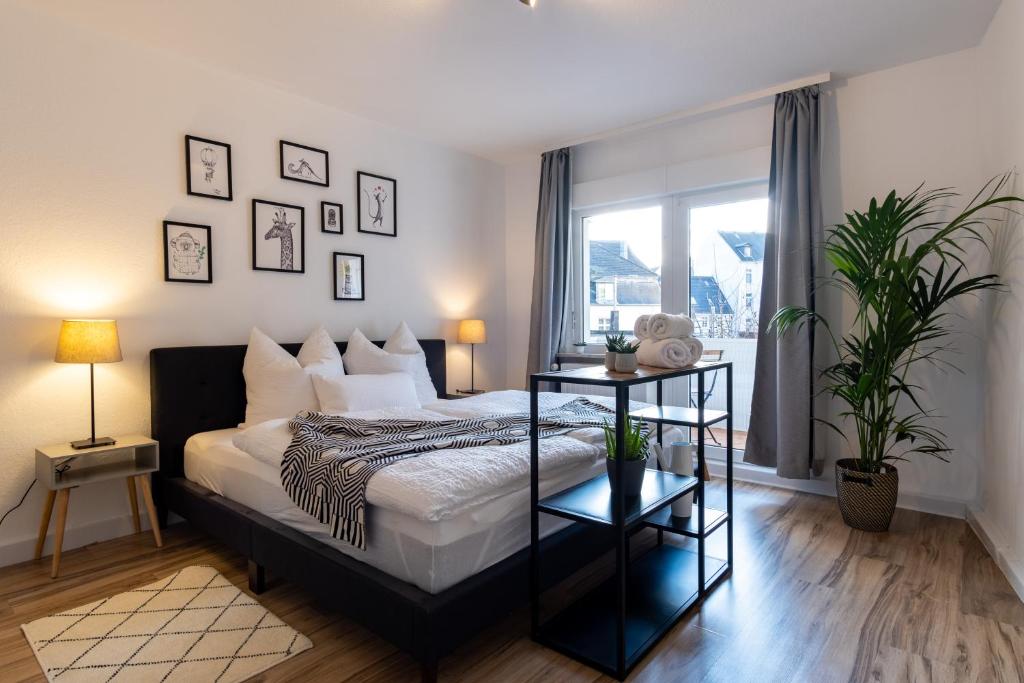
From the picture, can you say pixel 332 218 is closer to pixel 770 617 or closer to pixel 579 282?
pixel 579 282

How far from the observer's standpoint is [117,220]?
298 cm

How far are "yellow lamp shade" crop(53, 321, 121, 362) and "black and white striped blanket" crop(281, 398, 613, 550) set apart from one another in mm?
961

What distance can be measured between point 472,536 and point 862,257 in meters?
2.62

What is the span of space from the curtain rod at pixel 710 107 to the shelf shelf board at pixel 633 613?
2943 mm

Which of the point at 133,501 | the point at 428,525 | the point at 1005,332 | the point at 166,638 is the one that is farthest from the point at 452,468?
the point at 1005,332

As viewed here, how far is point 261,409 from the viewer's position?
10.5 feet

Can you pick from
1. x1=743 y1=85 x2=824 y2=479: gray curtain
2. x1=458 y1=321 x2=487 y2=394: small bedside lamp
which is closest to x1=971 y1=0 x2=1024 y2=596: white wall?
x1=743 y1=85 x2=824 y2=479: gray curtain

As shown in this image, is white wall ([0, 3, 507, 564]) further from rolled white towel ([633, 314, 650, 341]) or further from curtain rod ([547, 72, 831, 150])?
rolled white towel ([633, 314, 650, 341])

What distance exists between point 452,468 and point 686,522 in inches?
43.8

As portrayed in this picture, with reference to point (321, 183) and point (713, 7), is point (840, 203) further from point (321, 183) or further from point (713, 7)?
point (321, 183)

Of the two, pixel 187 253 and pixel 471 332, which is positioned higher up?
pixel 187 253

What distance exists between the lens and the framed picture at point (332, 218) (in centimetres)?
390

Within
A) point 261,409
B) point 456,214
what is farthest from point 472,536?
point 456,214

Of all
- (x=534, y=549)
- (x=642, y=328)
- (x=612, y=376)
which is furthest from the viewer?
(x=642, y=328)
